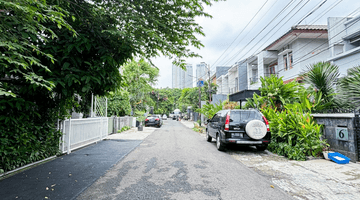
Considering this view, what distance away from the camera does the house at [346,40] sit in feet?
36.4

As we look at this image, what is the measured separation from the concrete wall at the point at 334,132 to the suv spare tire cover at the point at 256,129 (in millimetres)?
1880

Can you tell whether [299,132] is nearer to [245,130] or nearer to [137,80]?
[245,130]

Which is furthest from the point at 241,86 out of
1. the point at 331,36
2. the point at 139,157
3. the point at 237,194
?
the point at 237,194

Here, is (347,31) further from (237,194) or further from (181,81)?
(181,81)

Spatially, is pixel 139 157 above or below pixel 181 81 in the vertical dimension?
below

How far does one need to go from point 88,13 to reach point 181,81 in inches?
1368

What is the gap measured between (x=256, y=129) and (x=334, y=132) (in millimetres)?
2332

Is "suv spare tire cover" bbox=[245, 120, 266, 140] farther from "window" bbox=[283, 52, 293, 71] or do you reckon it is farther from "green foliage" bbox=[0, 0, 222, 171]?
Answer: "window" bbox=[283, 52, 293, 71]

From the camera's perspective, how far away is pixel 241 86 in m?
27.1

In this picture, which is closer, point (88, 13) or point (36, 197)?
point (36, 197)

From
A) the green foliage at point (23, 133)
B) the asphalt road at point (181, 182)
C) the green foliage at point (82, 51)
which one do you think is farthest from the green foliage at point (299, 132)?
the green foliage at point (23, 133)

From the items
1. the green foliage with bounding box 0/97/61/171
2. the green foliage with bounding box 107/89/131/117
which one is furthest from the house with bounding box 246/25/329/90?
the green foliage with bounding box 0/97/61/171

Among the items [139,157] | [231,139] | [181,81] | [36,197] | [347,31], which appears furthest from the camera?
[181,81]

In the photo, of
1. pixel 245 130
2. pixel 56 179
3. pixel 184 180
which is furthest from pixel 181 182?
pixel 245 130
